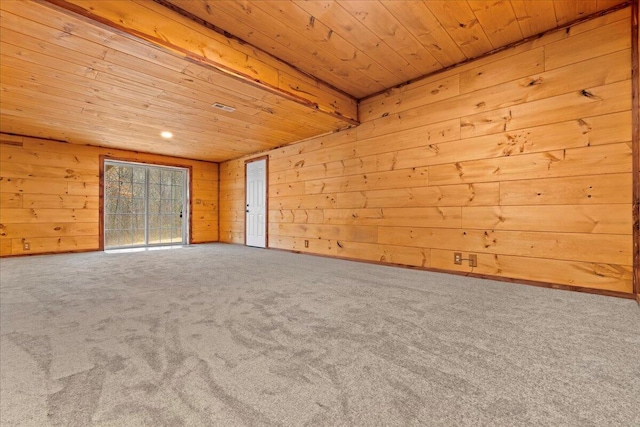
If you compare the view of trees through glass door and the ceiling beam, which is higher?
the ceiling beam

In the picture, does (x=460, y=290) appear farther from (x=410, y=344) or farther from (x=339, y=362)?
(x=339, y=362)

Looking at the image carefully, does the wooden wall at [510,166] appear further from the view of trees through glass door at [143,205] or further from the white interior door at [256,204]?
the view of trees through glass door at [143,205]

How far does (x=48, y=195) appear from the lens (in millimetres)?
5191

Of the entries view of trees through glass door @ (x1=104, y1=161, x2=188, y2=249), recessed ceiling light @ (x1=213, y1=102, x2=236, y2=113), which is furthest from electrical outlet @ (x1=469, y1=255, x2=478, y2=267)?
view of trees through glass door @ (x1=104, y1=161, x2=188, y2=249)

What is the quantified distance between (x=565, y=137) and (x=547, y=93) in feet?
1.50

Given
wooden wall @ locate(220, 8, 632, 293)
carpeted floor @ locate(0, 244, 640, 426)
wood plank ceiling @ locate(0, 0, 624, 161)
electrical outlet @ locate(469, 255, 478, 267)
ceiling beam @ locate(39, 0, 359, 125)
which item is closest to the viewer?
carpeted floor @ locate(0, 244, 640, 426)

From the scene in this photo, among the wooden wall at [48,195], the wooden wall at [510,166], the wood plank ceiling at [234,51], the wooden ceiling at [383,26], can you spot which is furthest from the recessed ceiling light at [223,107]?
the wooden wall at [48,195]

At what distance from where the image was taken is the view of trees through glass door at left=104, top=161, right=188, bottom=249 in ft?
19.7

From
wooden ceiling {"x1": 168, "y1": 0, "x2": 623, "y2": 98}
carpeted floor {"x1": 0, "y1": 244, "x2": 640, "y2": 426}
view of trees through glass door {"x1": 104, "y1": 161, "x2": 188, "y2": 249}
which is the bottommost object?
carpeted floor {"x1": 0, "y1": 244, "x2": 640, "y2": 426}

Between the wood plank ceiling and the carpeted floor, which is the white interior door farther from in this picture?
the carpeted floor

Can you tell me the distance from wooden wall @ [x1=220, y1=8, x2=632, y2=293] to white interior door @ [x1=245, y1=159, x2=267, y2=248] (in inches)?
88.5

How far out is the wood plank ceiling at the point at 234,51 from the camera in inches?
87.5

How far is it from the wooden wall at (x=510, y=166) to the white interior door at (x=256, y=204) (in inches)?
88.5

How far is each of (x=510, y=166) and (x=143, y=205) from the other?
687 cm
